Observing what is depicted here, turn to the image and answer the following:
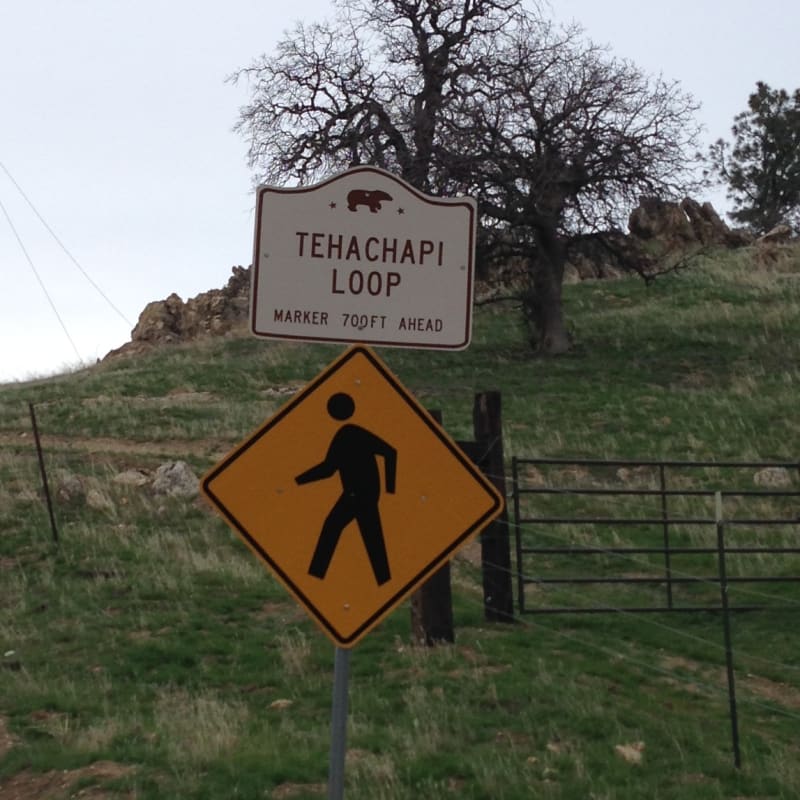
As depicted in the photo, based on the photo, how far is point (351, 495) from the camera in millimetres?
5266

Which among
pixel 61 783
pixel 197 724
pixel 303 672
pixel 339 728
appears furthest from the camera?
pixel 303 672

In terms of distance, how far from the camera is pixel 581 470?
19656 millimetres

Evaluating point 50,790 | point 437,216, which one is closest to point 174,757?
point 50,790

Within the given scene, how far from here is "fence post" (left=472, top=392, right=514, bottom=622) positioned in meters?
12.0

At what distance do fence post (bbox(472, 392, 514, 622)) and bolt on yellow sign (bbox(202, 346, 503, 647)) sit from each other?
6.59 m

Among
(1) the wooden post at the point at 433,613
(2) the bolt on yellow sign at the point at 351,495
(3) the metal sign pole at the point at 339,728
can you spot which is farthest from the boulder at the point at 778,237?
(3) the metal sign pole at the point at 339,728

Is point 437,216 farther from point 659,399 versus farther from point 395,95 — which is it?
point 395,95

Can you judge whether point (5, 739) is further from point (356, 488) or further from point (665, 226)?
point (665, 226)

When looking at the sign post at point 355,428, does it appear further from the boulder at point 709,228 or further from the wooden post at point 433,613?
the boulder at point 709,228

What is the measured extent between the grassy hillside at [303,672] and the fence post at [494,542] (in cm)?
24

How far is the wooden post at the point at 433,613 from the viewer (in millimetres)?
10898

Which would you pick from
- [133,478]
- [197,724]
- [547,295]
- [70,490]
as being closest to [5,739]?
[197,724]

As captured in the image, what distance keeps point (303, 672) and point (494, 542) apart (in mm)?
2409

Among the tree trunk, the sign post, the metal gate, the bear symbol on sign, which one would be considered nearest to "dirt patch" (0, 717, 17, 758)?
the sign post
